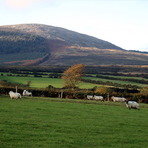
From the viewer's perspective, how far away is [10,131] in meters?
16.7

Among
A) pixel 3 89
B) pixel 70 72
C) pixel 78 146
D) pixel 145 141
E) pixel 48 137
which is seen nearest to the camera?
pixel 78 146

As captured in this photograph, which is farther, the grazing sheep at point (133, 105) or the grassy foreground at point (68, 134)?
the grazing sheep at point (133, 105)

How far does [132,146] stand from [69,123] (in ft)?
19.5

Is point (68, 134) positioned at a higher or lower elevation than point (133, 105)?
higher

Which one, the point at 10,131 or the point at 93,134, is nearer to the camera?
the point at 10,131

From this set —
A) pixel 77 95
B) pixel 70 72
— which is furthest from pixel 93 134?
pixel 70 72

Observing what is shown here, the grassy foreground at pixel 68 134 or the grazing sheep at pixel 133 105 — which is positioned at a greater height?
the grassy foreground at pixel 68 134

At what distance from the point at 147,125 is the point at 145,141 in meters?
6.15

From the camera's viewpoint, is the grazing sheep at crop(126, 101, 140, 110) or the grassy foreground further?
the grazing sheep at crop(126, 101, 140, 110)

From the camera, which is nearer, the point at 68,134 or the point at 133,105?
the point at 68,134

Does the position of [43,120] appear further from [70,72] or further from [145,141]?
[70,72]

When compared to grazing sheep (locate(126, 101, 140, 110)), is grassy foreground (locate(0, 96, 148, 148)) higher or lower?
higher

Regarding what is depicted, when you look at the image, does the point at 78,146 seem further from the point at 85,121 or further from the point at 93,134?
the point at 85,121

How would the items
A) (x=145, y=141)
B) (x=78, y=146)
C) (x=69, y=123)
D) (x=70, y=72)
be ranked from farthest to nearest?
(x=70, y=72) < (x=69, y=123) < (x=145, y=141) < (x=78, y=146)
